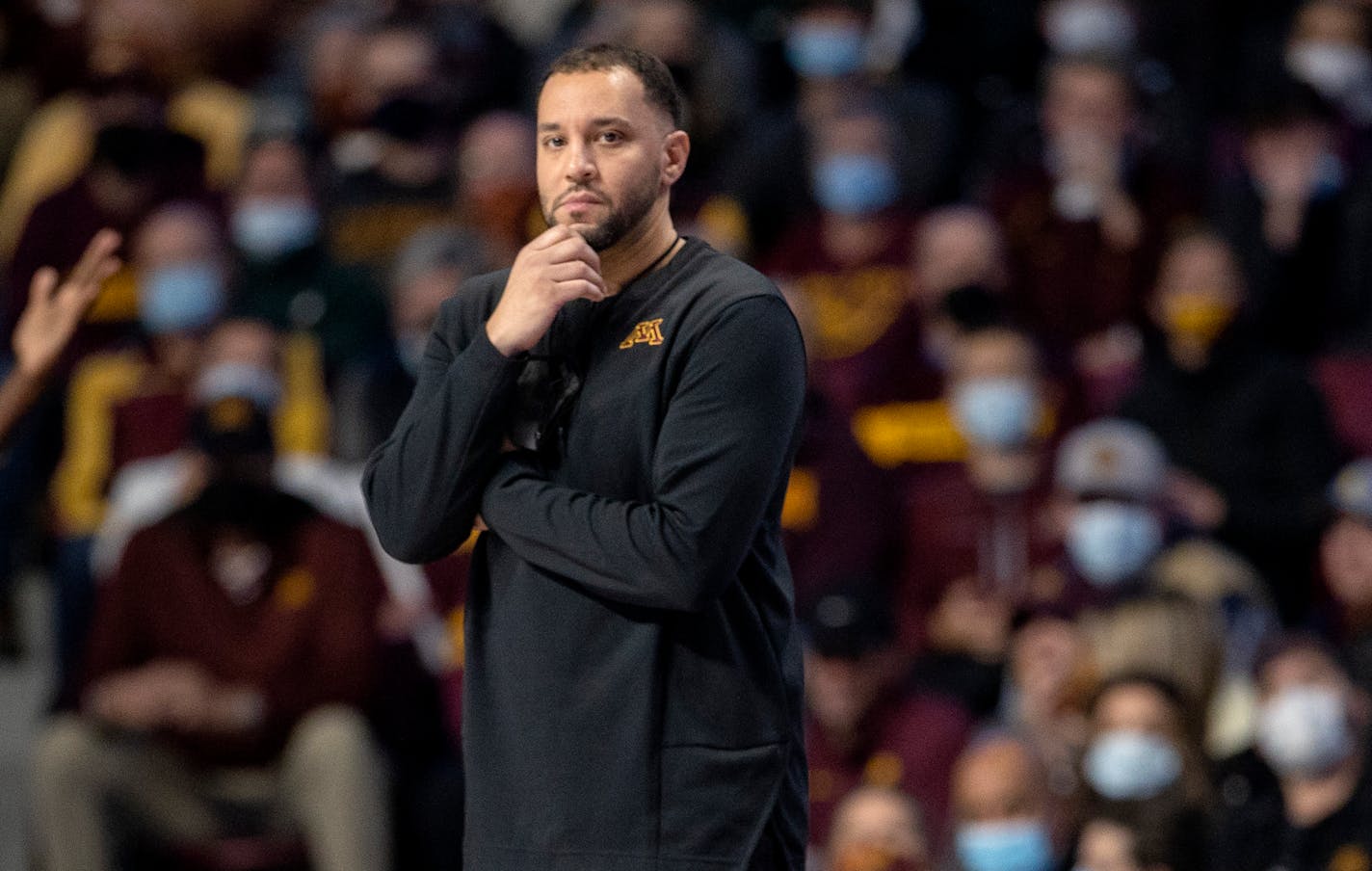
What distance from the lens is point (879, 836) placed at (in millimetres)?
5855

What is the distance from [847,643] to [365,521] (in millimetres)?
1565

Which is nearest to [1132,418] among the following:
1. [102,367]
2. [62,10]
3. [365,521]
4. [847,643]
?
[847,643]

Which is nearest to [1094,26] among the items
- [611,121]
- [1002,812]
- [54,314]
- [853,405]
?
[853,405]

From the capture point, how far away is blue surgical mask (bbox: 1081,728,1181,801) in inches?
238

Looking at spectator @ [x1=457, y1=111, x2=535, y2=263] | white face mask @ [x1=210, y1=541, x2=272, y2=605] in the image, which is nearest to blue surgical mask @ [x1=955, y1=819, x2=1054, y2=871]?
white face mask @ [x1=210, y1=541, x2=272, y2=605]

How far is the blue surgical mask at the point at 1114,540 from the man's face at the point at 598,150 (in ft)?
13.6

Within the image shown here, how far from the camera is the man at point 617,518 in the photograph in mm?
2795

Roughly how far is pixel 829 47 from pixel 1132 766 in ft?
11.4

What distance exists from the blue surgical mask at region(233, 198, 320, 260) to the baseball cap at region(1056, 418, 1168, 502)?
9.50 ft

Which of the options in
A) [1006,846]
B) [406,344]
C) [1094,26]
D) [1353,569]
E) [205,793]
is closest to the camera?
[1006,846]

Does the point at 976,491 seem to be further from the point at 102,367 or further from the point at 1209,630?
the point at 102,367

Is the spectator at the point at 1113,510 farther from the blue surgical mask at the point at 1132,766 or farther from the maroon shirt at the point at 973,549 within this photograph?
the blue surgical mask at the point at 1132,766

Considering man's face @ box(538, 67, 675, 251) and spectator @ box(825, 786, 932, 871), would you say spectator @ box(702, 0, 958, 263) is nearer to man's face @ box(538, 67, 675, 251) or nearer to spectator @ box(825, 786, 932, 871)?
spectator @ box(825, 786, 932, 871)

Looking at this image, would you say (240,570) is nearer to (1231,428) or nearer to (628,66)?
(1231,428)
